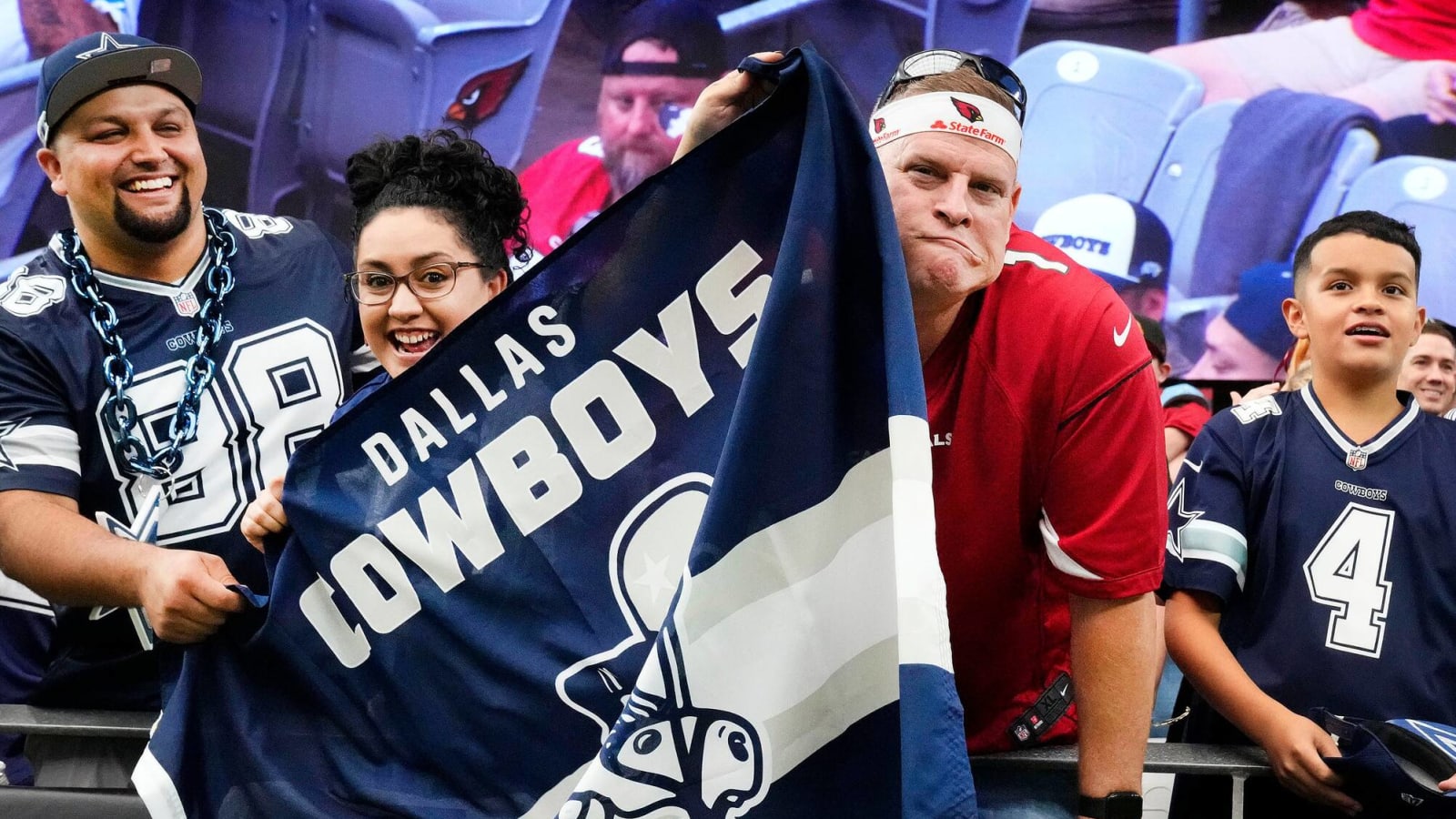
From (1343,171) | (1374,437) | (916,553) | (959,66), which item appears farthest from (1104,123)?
(916,553)

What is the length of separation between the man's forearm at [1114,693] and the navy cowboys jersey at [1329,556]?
2.45ft

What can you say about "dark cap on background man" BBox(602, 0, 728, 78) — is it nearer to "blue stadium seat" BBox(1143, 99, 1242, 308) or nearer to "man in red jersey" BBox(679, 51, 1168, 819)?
"blue stadium seat" BBox(1143, 99, 1242, 308)

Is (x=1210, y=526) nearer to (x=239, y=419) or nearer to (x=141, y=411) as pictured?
(x=239, y=419)

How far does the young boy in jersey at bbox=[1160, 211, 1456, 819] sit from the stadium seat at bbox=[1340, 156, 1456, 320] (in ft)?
5.25

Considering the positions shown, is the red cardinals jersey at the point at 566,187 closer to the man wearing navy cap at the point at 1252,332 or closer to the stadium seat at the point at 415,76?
the stadium seat at the point at 415,76

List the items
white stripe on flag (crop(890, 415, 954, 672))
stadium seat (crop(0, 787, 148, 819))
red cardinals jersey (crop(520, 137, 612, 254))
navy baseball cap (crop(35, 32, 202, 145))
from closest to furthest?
1. white stripe on flag (crop(890, 415, 954, 672))
2. stadium seat (crop(0, 787, 148, 819))
3. navy baseball cap (crop(35, 32, 202, 145))
4. red cardinals jersey (crop(520, 137, 612, 254))

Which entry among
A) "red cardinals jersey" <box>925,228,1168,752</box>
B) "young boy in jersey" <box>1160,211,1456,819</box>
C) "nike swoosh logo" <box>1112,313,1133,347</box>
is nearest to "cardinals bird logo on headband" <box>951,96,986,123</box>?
"red cardinals jersey" <box>925,228,1168,752</box>

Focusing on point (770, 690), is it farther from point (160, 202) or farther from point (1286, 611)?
point (160, 202)

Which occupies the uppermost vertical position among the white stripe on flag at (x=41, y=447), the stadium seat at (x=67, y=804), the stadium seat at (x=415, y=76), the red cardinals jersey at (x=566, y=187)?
the stadium seat at (x=415, y=76)

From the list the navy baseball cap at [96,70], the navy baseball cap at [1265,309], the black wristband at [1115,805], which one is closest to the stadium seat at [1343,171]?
the navy baseball cap at [1265,309]

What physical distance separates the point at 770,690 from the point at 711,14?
3.23m

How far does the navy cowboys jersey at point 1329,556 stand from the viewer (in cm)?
226

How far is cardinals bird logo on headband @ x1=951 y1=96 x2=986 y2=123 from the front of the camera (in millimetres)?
1661

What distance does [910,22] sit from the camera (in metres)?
4.20
